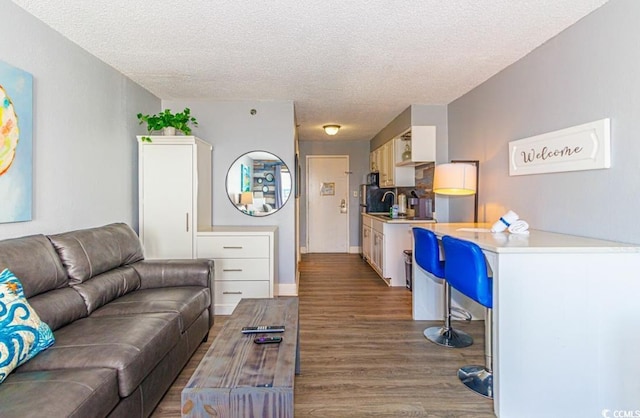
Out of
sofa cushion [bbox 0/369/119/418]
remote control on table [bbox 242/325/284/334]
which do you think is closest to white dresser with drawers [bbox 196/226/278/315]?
remote control on table [bbox 242/325/284/334]

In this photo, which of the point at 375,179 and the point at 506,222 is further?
the point at 375,179

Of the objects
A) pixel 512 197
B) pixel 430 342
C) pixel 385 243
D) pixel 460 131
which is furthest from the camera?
pixel 385 243

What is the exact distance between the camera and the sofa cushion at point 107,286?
7.01 feet

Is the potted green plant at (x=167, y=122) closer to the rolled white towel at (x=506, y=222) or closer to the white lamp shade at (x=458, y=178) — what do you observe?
the white lamp shade at (x=458, y=178)

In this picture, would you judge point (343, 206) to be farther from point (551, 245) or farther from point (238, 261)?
point (551, 245)

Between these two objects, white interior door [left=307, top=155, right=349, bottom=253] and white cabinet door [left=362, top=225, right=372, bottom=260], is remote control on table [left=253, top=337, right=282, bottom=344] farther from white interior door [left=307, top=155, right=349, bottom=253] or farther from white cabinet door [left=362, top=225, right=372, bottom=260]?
white interior door [left=307, top=155, right=349, bottom=253]

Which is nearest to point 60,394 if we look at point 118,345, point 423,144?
point 118,345

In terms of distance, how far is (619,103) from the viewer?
1985 millimetres

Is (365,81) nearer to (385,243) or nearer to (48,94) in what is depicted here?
(385,243)

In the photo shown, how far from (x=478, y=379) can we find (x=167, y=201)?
2.97 metres

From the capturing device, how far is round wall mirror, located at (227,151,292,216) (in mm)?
4180

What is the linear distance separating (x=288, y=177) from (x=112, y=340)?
9.14ft

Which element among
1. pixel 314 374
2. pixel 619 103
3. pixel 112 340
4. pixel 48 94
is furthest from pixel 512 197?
pixel 48 94

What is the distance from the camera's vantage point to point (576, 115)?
7.57 ft
